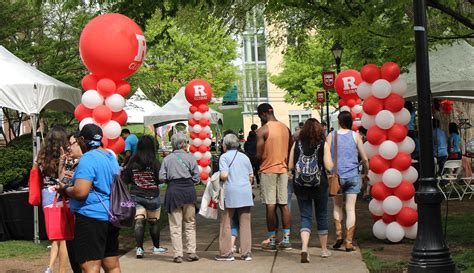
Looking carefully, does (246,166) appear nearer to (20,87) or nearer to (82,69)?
(20,87)

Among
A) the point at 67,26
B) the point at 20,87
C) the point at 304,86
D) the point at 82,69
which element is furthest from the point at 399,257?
the point at 304,86

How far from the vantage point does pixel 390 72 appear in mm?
12195

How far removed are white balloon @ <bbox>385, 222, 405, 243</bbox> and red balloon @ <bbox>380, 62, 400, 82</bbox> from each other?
222 cm

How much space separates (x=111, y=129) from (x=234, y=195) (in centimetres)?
327

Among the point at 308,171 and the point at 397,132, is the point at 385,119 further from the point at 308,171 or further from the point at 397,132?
the point at 308,171

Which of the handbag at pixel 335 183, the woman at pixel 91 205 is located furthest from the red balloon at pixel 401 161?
the woman at pixel 91 205

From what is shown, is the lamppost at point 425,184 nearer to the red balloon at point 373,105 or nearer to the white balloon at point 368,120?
the red balloon at point 373,105

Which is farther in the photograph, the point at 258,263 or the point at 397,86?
the point at 397,86

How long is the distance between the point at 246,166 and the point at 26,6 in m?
16.3

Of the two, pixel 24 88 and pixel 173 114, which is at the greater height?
pixel 173 114

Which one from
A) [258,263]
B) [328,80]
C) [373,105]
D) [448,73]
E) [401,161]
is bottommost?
[258,263]

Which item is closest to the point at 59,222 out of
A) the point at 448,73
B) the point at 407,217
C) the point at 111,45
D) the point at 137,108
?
the point at 111,45

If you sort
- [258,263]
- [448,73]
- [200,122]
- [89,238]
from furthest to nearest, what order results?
[200,122], [448,73], [258,263], [89,238]

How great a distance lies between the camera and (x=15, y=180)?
14461 millimetres
